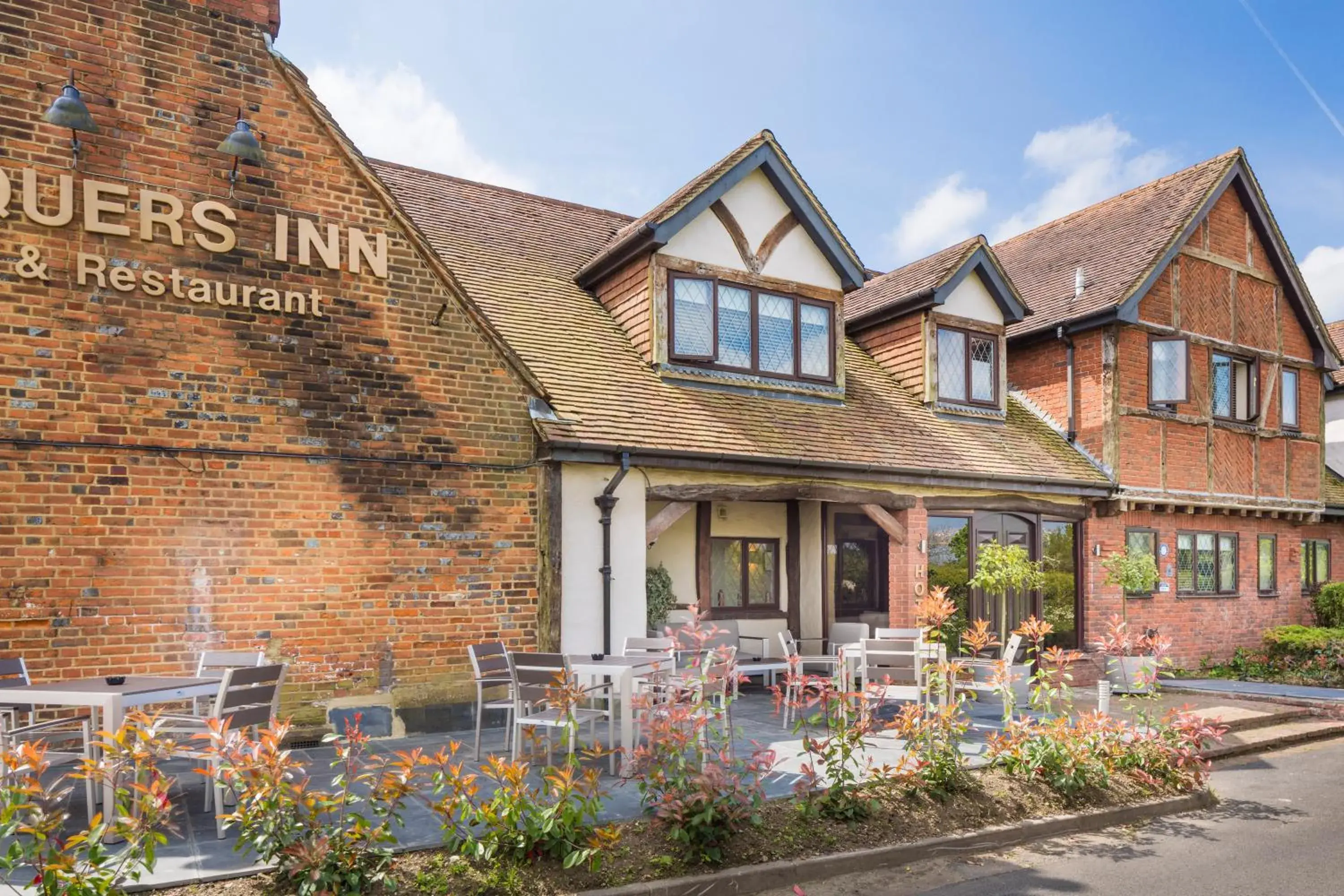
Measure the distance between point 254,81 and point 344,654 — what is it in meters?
5.35

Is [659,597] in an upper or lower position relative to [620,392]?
lower

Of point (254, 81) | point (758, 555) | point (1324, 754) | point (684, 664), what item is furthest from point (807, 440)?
point (254, 81)

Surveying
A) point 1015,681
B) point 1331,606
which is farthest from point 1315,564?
point 1015,681

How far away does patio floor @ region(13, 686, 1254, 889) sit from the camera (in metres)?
5.34

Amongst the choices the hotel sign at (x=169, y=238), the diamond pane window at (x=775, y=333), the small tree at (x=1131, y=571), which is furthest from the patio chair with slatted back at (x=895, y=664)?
the small tree at (x=1131, y=571)

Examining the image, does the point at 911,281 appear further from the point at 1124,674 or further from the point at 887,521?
the point at 1124,674

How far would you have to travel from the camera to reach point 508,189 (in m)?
15.8

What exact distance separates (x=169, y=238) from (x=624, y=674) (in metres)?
5.43

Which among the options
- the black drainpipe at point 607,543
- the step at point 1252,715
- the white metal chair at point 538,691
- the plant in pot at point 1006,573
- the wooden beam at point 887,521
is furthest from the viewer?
the wooden beam at point 887,521

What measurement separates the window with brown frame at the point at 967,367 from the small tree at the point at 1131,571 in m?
3.09

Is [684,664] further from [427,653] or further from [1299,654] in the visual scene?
[1299,654]

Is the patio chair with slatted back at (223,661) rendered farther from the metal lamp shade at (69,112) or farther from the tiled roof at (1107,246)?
the tiled roof at (1107,246)

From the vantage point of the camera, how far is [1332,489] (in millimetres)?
20797

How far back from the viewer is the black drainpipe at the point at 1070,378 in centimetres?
1628
